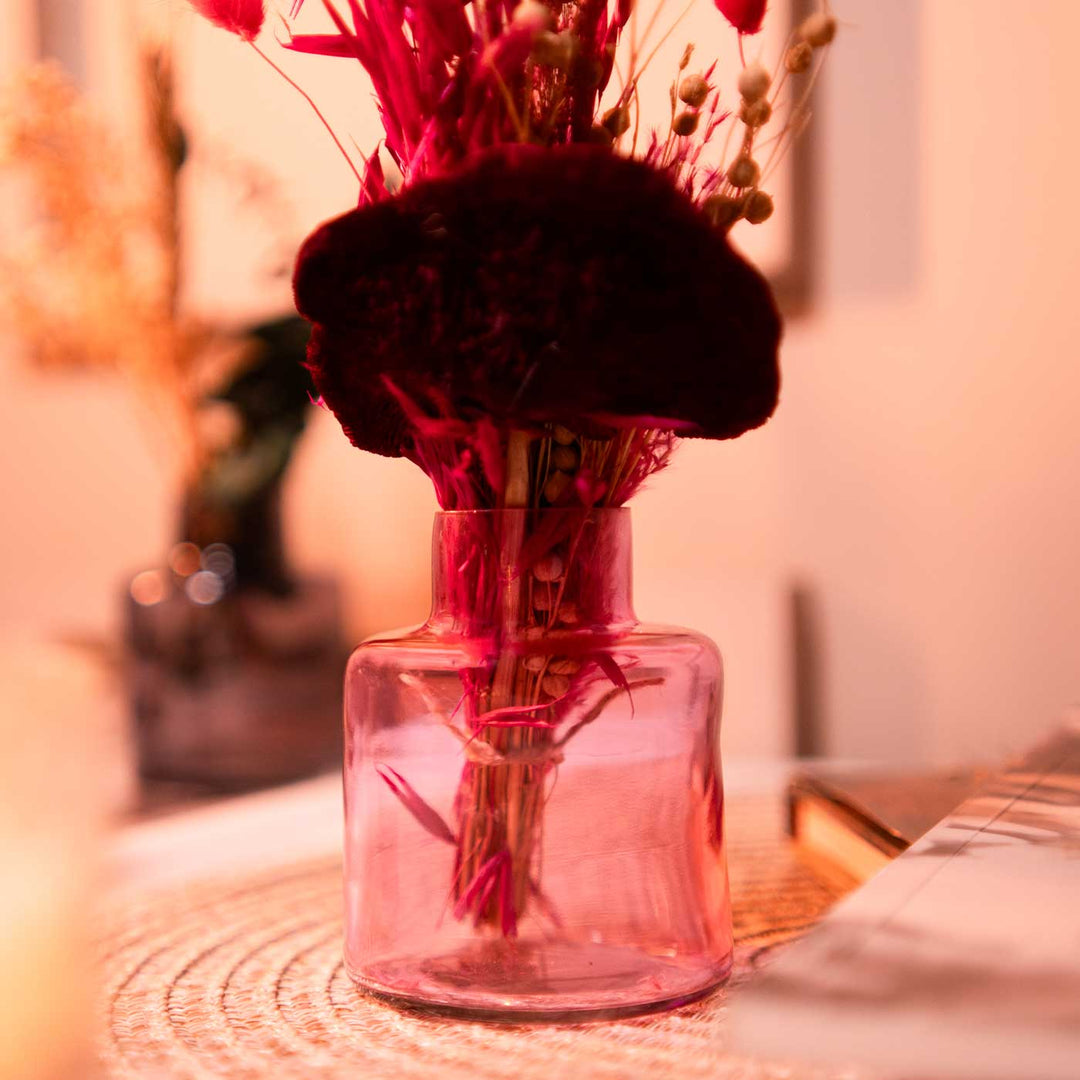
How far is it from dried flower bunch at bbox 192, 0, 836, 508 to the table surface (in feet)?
0.57

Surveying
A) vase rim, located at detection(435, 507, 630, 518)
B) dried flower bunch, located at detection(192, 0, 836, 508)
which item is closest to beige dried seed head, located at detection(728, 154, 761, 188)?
dried flower bunch, located at detection(192, 0, 836, 508)

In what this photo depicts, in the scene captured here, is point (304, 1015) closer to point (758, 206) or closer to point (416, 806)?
point (416, 806)

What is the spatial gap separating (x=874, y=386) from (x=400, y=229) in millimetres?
691

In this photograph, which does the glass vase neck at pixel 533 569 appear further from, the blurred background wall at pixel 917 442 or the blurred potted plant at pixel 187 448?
the blurred potted plant at pixel 187 448

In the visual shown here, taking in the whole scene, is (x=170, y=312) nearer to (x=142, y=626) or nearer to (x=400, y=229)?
(x=142, y=626)

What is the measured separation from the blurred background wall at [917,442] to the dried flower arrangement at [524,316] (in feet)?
1.56

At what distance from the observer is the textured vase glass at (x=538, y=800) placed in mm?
389

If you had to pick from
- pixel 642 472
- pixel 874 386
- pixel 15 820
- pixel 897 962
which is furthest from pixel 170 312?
pixel 897 962

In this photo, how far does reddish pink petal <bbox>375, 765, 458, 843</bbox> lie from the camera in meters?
0.40

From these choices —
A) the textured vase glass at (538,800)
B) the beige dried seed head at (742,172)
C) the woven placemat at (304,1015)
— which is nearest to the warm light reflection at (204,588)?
the woven placemat at (304,1015)

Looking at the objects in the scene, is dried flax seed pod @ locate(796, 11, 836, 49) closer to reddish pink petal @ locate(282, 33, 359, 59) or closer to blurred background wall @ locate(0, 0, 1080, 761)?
reddish pink petal @ locate(282, 33, 359, 59)

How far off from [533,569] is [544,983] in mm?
134

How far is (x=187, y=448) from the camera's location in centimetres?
104

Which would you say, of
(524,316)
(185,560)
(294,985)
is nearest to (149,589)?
(185,560)
